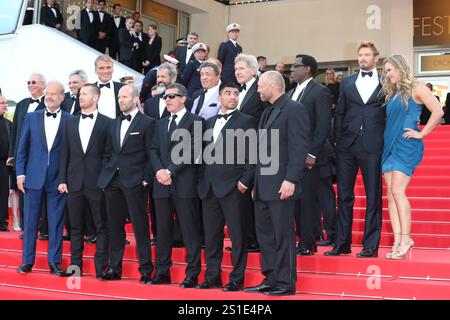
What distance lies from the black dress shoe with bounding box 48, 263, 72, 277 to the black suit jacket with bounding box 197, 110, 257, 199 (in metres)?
1.53

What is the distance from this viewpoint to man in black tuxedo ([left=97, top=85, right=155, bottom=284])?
5426 mm

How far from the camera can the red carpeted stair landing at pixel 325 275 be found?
4801mm

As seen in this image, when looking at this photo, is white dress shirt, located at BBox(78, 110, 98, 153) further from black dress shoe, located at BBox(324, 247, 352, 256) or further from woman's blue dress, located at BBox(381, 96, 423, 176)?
woman's blue dress, located at BBox(381, 96, 423, 176)

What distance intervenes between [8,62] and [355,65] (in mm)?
8800

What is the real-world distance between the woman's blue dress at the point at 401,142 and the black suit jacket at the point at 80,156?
2.47 meters

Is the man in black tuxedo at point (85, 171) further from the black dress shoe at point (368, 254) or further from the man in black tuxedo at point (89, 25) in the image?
the man in black tuxedo at point (89, 25)

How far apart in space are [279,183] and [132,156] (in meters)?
1.41

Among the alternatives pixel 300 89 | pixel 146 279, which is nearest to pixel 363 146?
pixel 300 89

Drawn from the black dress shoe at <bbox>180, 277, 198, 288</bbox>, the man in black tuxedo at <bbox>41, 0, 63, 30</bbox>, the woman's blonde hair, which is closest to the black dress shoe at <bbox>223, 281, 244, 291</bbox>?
the black dress shoe at <bbox>180, 277, 198, 288</bbox>

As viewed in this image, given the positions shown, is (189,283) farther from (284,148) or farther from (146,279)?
(284,148)
